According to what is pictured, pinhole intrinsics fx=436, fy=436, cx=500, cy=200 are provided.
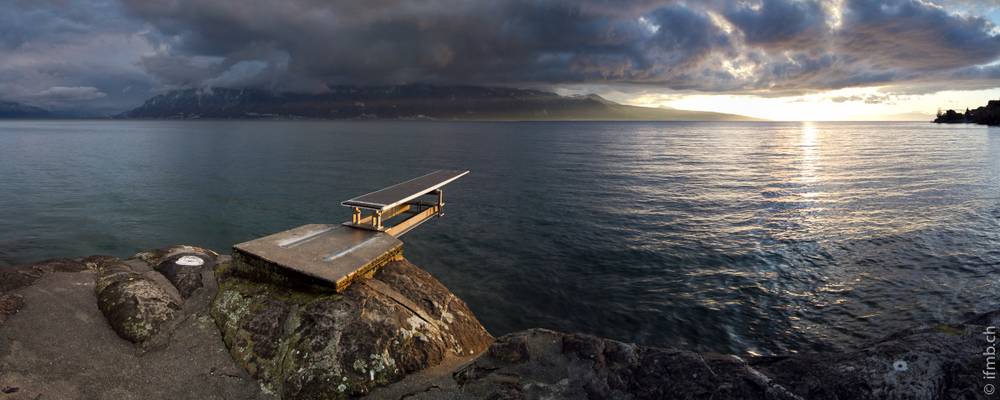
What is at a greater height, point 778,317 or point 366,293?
point 366,293

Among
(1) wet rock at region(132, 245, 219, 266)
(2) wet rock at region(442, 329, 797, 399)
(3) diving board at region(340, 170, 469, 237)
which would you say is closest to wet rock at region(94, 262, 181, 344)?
(1) wet rock at region(132, 245, 219, 266)

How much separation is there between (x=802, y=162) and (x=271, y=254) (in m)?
63.4

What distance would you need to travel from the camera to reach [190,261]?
37.3 ft

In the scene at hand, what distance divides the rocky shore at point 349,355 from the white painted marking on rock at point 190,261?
2.57 feet

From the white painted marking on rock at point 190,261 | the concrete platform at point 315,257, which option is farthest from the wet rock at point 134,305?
the concrete platform at point 315,257

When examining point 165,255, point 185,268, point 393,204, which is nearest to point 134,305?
point 185,268

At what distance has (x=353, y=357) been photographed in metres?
8.02

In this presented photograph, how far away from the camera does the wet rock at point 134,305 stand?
28.7ft

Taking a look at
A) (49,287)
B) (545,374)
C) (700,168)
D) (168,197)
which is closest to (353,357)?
(545,374)

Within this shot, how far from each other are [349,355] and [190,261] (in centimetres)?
640

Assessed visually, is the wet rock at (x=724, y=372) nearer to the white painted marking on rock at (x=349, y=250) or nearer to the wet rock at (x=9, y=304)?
the white painted marking on rock at (x=349, y=250)

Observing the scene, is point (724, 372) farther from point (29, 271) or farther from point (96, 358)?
point (29, 271)

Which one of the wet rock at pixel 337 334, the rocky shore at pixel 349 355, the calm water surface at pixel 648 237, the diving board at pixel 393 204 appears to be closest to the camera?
the rocky shore at pixel 349 355

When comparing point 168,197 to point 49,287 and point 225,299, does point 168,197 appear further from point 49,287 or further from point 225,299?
point 225,299
